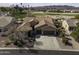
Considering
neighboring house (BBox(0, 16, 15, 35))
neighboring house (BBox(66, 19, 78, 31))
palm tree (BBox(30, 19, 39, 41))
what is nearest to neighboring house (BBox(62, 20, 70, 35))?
neighboring house (BBox(66, 19, 78, 31))

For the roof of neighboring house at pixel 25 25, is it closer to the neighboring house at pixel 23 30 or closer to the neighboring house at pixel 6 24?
the neighboring house at pixel 23 30

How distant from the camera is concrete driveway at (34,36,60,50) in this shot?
6.86ft

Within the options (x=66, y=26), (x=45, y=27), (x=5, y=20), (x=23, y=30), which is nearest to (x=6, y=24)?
(x=5, y=20)

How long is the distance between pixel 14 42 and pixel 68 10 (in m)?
0.87

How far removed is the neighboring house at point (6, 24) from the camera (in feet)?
6.75

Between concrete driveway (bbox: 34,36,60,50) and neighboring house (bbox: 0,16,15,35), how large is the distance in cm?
42

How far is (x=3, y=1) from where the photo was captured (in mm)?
2051

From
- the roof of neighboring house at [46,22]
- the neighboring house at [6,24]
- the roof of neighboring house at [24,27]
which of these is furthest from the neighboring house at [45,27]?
the neighboring house at [6,24]

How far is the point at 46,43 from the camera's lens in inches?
82.5

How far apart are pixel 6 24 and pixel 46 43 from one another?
60 cm
